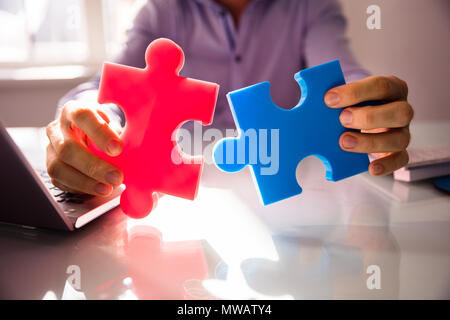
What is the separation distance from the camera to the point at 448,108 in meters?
2.42

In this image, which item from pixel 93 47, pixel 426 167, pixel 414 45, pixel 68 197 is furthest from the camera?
pixel 93 47

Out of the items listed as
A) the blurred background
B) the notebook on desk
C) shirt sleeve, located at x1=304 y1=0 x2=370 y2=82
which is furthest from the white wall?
the notebook on desk

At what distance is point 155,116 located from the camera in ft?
2.11

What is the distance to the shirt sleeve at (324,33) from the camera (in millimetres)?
1411

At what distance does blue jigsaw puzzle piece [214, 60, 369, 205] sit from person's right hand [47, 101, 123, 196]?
0.20 m

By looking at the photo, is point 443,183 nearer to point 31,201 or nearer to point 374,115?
point 374,115

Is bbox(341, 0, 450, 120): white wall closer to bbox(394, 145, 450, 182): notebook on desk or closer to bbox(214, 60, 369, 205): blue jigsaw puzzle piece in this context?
bbox(394, 145, 450, 182): notebook on desk

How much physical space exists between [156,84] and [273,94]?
1.08 m

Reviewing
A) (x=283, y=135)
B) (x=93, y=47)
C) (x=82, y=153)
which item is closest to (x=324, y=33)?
(x=283, y=135)

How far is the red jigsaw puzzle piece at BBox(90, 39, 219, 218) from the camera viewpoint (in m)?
0.63

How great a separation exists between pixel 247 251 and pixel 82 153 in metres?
0.37

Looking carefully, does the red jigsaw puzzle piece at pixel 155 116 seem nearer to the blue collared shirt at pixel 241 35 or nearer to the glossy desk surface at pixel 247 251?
the glossy desk surface at pixel 247 251

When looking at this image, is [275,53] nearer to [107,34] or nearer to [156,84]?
[156,84]
